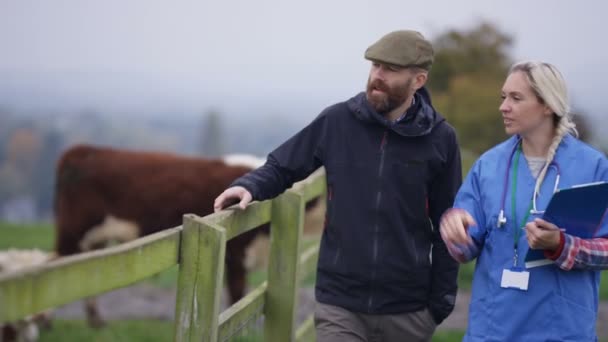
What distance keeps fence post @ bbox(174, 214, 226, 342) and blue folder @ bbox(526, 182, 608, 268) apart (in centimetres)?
104

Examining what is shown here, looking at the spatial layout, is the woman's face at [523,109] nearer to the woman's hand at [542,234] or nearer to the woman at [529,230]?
the woman at [529,230]

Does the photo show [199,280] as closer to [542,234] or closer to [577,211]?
[542,234]

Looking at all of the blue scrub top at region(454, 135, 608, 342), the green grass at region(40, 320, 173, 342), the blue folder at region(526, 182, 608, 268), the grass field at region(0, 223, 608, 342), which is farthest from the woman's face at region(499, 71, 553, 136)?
the green grass at region(40, 320, 173, 342)

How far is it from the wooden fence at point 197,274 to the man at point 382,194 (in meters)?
0.34

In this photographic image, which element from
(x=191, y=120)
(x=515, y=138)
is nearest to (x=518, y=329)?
(x=515, y=138)

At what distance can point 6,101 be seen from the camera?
24625 millimetres

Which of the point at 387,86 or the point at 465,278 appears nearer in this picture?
the point at 387,86

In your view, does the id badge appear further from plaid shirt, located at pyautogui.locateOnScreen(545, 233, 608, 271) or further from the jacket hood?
the jacket hood

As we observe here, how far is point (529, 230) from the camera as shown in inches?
110

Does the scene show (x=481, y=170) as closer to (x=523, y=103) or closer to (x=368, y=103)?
(x=523, y=103)

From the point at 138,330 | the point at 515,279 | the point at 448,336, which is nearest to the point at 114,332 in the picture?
the point at 138,330

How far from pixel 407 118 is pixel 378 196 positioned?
1.14 feet

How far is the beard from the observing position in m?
3.47

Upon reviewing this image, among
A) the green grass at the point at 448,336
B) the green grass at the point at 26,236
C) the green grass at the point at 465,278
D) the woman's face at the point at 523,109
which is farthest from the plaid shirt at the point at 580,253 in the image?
the green grass at the point at 26,236
